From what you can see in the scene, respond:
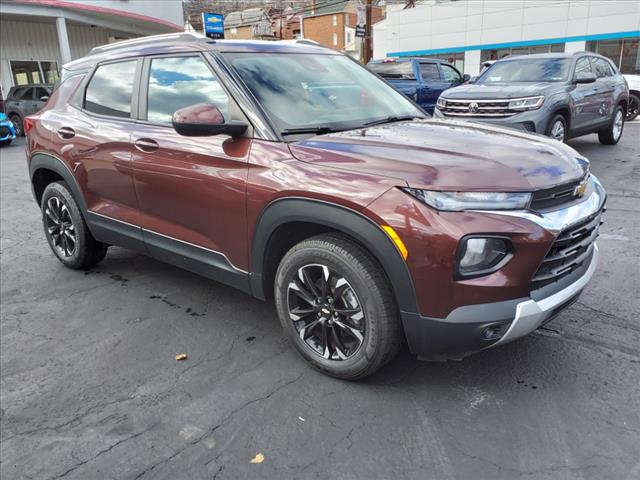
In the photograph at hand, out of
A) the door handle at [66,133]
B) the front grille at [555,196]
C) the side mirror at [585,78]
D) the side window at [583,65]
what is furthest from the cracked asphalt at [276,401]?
the side window at [583,65]

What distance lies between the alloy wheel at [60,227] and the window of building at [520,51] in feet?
94.9

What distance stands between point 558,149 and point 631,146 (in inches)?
367

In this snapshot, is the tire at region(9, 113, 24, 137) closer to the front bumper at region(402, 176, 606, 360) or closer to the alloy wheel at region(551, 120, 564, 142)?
the alloy wheel at region(551, 120, 564, 142)

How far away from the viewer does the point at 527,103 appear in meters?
8.22

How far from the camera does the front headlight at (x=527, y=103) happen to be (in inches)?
322

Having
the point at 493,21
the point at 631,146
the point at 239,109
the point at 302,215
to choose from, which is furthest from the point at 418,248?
the point at 493,21

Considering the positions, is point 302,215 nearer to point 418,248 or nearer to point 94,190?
point 418,248

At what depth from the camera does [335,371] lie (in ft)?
9.61

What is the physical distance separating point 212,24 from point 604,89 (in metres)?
15.3

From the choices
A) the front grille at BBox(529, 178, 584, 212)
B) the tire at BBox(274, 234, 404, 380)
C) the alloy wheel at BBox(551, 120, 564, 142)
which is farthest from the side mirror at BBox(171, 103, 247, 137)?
the alloy wheel at BBox(551, 120, 564, 142)

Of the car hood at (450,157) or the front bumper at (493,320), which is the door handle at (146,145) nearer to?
the car hood at (450,157)

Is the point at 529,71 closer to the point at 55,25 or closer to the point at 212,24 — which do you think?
the point at 212,24

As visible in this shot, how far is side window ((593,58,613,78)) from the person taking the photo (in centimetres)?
1020

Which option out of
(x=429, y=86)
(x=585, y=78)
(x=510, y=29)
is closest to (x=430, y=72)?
(x=429, y=86)
